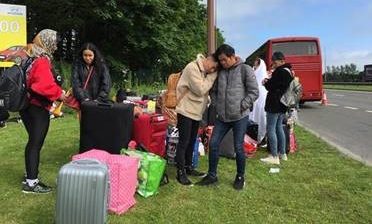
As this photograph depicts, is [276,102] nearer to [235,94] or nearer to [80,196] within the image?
[235,94]

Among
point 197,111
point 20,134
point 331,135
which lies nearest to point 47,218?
point 197,111

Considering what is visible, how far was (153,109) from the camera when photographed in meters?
9.23

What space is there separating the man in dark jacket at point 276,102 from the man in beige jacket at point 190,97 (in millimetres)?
1738

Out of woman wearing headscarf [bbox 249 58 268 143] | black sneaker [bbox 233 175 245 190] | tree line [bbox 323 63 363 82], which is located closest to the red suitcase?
black sneaker [bbox 233 175 245 190]

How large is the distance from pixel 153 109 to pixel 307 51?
16.6m

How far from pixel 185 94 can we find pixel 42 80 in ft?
6.12

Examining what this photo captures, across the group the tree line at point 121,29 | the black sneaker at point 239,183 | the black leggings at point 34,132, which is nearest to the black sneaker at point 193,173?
the black sneaker at point 239,183

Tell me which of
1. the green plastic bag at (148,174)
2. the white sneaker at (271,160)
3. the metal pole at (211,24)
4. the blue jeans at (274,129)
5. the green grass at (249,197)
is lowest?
the green grass at (249,197)

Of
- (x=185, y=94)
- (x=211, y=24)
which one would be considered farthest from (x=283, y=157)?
(x=211, y=24)

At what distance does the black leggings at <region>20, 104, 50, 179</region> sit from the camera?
6.46 m

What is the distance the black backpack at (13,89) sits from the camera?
6.19 m

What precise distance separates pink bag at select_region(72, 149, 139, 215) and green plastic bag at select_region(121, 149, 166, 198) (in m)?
0.37

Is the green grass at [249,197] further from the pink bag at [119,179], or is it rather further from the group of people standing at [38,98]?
the group of people standing at [38,98]

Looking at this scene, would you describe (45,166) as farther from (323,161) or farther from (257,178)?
(323,161)
